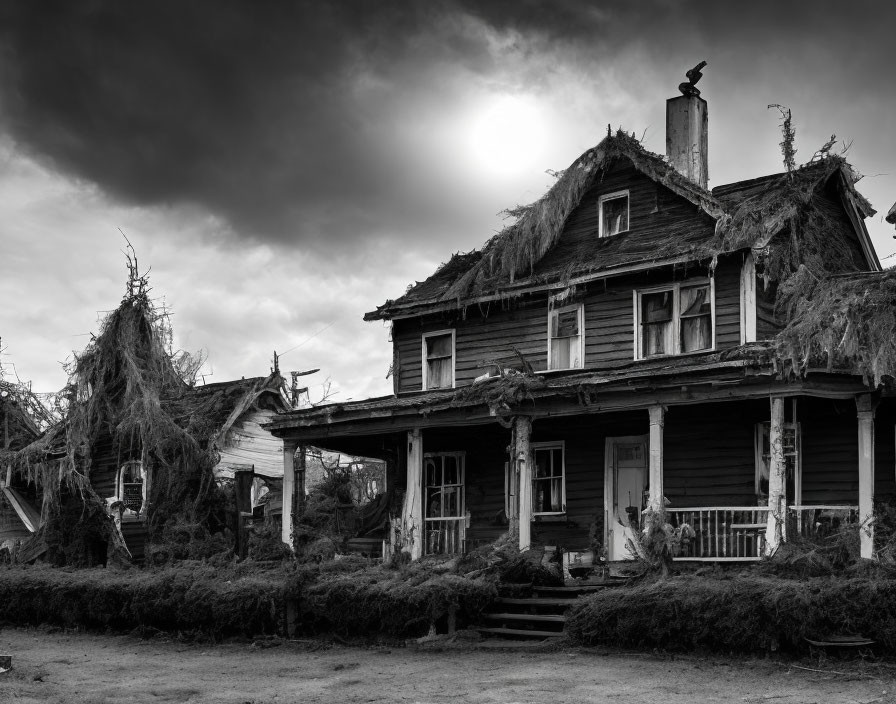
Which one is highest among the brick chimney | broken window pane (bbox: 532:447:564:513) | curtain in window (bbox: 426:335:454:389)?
the brick chimney

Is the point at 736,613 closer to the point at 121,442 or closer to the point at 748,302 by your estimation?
the point at 748,302

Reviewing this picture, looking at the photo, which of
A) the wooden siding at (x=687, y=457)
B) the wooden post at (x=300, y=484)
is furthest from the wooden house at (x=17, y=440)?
the wooden siding at (x=687, y=457)

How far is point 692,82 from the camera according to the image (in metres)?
24.1

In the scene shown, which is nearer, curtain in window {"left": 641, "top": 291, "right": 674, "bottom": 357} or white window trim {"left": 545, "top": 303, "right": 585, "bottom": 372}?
curtain in window {"left": 641, "top": 291, "right": 674, "bottom": 357}

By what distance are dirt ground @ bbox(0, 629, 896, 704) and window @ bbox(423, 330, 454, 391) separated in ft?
27.6

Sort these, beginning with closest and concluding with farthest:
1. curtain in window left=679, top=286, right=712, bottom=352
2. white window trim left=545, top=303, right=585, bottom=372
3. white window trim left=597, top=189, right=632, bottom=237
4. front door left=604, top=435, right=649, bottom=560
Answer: curtain in window left=679, top=286, right=712, bottom=352 < front door left=604, top=435, right=649, bottom=560 < white window trim left=545, top=303, right=585, bottom=372 < white window trim left=597, top=189, right=632, bottom=237

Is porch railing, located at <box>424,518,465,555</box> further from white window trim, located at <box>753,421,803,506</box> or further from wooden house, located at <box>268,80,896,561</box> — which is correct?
white window trim, located at <box>753,421,803,506</box>

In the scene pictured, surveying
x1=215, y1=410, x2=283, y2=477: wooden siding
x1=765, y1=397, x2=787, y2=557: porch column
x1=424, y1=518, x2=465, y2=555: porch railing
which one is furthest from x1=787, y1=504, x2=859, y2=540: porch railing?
x1=215, y1=410, x2=283, y2=477: wooden siding

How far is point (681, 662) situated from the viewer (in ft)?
46.4

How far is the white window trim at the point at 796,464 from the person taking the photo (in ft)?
63.3

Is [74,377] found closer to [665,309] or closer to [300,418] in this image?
[300,418]

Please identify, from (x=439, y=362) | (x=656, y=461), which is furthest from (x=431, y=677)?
(x=439, y=362)

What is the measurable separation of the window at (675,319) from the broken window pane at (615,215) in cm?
196

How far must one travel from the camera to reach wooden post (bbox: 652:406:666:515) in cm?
1733
